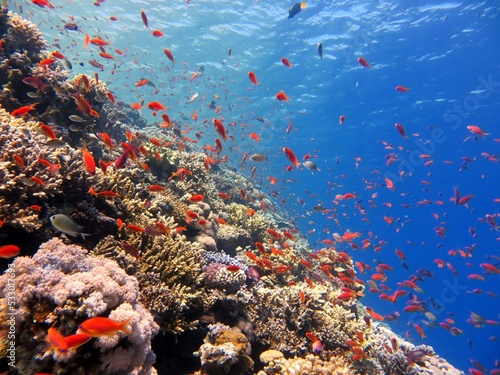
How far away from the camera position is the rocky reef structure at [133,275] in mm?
2719

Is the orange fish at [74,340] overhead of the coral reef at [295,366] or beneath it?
beneath

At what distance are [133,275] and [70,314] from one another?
5.16 ft

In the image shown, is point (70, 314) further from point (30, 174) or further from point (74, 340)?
point (30, 174)

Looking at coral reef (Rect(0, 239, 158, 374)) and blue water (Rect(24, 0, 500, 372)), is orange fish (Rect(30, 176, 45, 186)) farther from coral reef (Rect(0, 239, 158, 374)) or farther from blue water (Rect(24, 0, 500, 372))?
blue water (Rect(24, 0, 500, 372))

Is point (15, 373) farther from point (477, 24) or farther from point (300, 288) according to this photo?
point (477, 24)

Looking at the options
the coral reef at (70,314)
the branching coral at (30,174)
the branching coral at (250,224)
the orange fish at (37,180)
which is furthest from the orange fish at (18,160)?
the branching coral at (250,224)

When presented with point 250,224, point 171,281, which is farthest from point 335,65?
point 171,281

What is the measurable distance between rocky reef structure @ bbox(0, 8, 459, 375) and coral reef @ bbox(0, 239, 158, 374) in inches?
0.4

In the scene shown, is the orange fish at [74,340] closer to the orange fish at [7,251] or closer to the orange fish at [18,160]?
the orange fish at [7,251]

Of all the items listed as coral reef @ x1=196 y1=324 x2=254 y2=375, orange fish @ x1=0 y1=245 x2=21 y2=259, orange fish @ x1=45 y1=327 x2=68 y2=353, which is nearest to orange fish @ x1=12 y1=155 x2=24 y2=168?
orange fish @ x1=0 y1=245 x2=21 y2=259

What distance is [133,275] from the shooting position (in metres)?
4.21

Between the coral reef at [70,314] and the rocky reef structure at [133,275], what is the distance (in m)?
0.01

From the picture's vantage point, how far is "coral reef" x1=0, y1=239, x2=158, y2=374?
2496mm

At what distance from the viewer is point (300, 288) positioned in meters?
6.91
